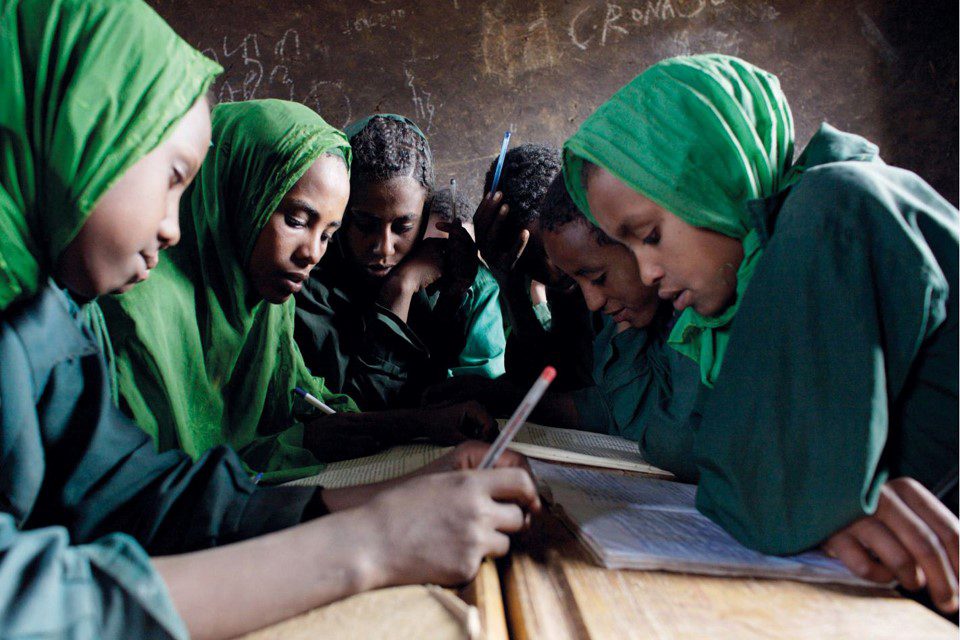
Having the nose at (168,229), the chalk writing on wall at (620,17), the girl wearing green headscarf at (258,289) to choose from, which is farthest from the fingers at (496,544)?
the chalk writing on wall at (620,17)

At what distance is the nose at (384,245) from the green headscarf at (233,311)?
501mm

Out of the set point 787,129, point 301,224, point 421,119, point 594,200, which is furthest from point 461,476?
point 421,119

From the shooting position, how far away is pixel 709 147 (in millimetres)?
1039

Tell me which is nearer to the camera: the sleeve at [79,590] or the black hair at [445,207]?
the sleeve at [79,590]

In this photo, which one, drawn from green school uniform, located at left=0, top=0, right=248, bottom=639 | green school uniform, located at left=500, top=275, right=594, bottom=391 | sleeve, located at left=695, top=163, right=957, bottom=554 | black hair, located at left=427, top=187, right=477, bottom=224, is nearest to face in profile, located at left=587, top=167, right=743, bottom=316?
sleeve, located at left=695, top=163, right=957, bottom=554

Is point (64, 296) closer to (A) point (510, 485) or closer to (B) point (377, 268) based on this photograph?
(A) point (510, 485)

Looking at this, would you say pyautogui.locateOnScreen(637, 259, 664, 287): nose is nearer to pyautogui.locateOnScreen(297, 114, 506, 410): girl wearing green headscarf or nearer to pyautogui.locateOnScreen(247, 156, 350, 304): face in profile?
pyautogui.locateOnScreen(247, 156, 350, 304): face in profile

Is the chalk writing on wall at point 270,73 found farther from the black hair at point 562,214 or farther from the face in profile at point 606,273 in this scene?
the face in profile at point 606,273

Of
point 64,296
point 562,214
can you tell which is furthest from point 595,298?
point 64,296

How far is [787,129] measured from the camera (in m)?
1.07

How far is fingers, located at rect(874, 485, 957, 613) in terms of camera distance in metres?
0.66

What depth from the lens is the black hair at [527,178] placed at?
7.13 feet

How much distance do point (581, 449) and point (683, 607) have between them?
768 mm

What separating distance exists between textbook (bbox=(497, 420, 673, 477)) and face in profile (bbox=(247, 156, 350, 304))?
643mm
